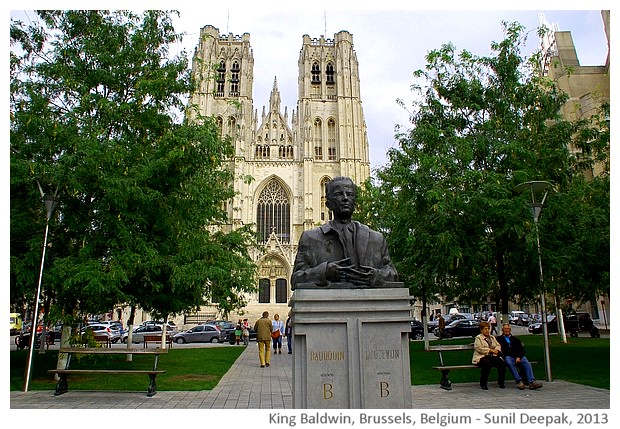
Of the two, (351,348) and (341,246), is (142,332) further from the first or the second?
(351,348)

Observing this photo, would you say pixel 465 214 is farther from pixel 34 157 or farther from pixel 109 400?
pixel 34 157

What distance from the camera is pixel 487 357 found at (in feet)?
29.0

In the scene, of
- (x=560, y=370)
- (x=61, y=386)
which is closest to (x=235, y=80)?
(x=560, y=370)

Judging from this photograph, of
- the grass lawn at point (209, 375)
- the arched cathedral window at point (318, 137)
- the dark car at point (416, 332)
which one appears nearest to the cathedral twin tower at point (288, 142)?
the arched cathedral window at point (318, 137)

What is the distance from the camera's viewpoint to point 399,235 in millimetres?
13453

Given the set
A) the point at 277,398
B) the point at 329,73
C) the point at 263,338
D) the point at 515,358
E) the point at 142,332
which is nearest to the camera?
the point at 277,398

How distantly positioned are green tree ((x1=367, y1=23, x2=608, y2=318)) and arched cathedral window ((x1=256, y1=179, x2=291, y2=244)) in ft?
123

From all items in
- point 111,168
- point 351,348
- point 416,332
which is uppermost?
point 111,168

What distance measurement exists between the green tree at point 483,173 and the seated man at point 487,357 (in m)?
2.33

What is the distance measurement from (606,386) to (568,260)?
3.42 metres

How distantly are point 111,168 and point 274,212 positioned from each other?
43.2 m

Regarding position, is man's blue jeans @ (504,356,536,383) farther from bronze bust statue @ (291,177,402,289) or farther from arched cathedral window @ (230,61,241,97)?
arched cathedral window @ (230,61,241,97)

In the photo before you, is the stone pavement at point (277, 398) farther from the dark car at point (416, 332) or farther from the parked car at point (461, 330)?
the parked car at point (461, 330)

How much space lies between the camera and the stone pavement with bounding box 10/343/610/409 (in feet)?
23.6
